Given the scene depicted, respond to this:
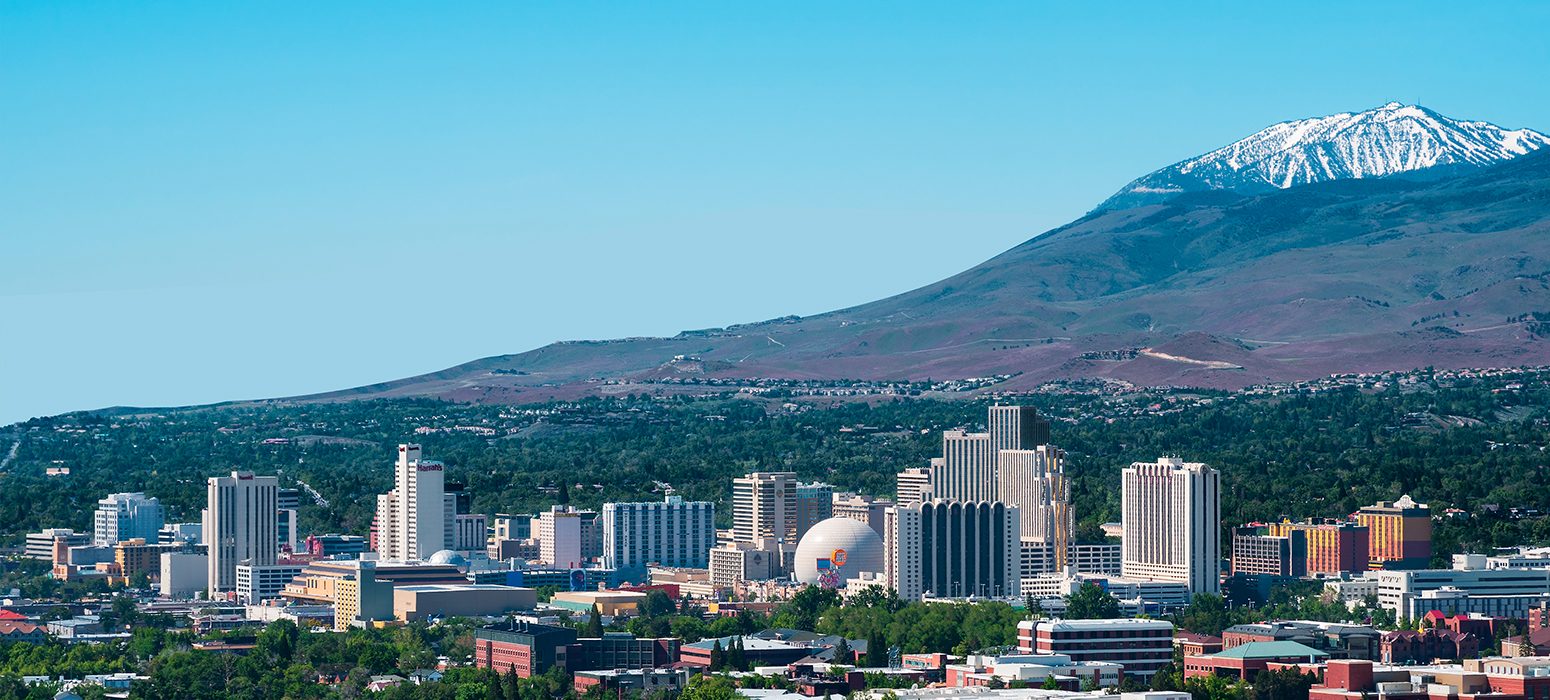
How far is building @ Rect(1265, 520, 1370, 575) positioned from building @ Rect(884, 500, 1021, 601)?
527 inches

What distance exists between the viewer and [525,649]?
121562 millimetres

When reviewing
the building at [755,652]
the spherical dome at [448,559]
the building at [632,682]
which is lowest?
the building at [632,682]

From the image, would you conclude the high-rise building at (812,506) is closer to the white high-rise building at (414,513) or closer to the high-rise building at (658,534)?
the high-rise building at (658,534)

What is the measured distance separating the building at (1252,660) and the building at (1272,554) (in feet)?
169

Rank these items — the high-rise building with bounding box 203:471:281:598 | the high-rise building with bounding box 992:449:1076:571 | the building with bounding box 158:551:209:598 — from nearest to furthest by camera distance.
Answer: the high-rise building with bounding box 992:449:1076:571
the building with bounding box 158:551:209:598
the high-rise building with bounding box 203:471:281:598

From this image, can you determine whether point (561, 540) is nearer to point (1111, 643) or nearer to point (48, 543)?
point (48, 543)

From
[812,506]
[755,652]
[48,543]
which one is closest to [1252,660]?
[755,652]

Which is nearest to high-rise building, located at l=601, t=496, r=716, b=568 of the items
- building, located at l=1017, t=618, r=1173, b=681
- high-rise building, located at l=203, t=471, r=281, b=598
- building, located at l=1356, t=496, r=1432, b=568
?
high-rise building, located at l=203, t=471, r=281, b=598

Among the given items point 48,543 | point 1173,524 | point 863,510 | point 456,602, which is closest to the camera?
point 456,602

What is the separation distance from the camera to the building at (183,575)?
589 feet

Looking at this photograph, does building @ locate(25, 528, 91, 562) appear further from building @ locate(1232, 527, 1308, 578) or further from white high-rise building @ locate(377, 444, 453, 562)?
building @ locate(1232, 527, 1308, 578)

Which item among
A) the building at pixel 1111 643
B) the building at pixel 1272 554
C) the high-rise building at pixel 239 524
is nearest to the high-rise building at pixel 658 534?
the high-rise building at pixel 239 524

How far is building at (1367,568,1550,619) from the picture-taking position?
14450 centimetres

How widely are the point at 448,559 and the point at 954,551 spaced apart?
2817cm
